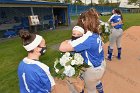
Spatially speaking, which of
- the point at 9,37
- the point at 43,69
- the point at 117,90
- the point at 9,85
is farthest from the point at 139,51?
the point at 9,37

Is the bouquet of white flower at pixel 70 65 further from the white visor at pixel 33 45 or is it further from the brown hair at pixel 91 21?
the white visor at pixel 33 45

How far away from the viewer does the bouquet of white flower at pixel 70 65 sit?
4.34 meters

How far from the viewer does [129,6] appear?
11338cm

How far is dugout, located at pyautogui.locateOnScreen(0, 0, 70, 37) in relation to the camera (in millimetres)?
19812

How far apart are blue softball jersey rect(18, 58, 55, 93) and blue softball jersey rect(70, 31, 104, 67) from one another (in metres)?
1.07

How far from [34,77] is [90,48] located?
4.96 feet

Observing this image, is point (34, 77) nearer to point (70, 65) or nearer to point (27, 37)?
point (27, 37)

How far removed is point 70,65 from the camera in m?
4.37

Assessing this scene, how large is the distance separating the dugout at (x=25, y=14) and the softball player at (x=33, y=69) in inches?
599

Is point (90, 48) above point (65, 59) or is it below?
above

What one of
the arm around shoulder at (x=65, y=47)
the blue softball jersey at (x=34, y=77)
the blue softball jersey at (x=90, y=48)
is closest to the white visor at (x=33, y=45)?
the blue softball jersey at (x=34, y=77)

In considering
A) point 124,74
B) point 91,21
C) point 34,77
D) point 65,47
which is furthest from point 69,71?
point 124,74

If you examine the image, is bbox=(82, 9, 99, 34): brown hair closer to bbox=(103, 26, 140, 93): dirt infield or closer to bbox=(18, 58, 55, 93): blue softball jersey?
bbox=(18, 58, 55, 93): blue softball jersey

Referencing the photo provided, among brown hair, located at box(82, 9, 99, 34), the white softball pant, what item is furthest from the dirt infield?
brown hair, located at box(82, 9, 99, 34)
